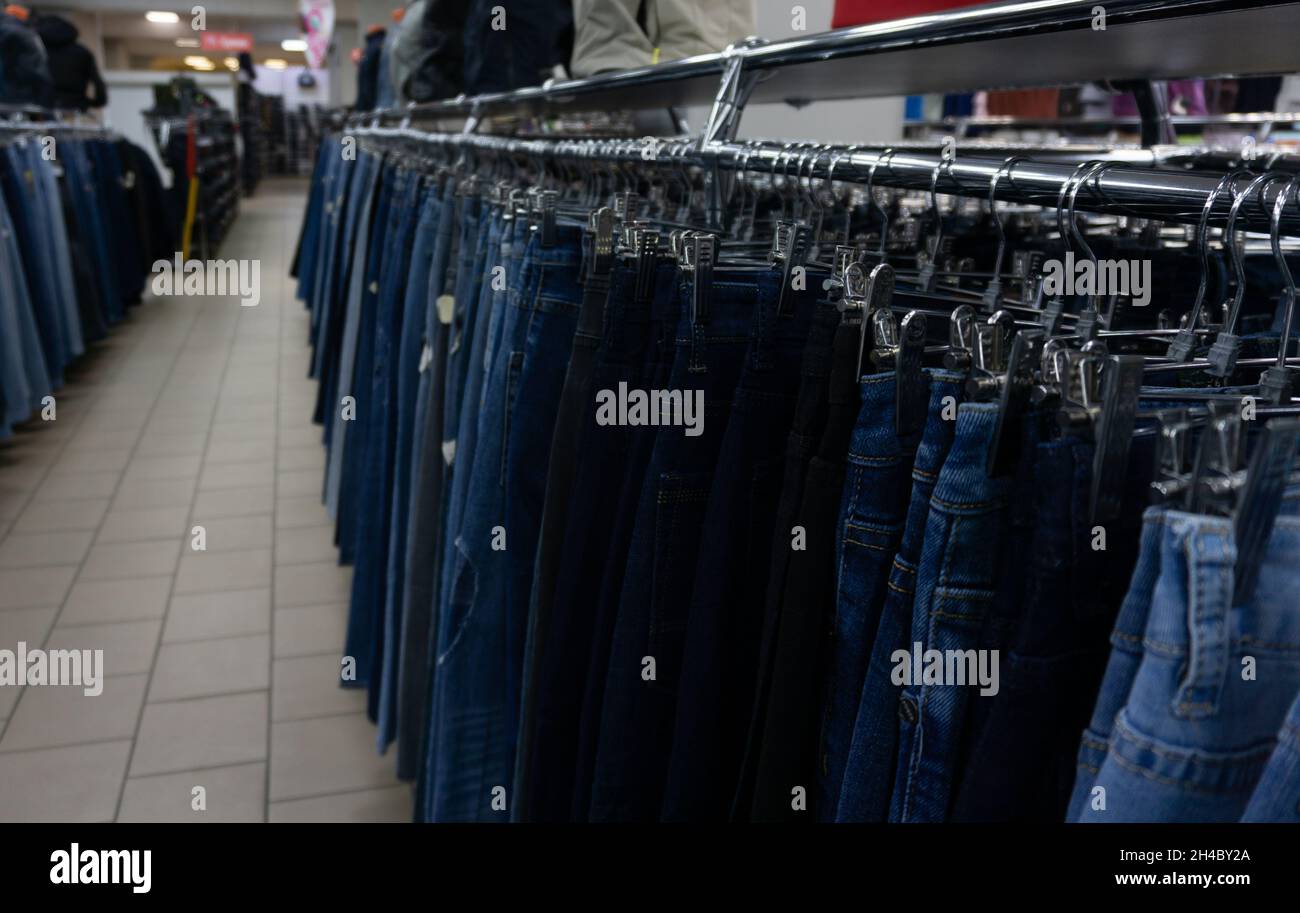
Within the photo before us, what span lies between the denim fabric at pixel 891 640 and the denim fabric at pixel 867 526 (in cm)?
1

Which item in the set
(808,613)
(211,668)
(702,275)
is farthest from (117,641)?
(808,613)

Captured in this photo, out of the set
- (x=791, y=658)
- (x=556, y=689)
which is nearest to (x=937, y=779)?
(x=791, y=658)

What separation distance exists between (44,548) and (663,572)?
3756 mm

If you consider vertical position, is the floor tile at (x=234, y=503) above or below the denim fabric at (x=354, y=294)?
below

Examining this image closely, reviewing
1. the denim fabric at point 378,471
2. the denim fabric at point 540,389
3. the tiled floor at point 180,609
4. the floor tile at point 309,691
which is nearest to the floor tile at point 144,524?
the tiled floor at point 180,609

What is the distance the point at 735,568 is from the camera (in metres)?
1.06

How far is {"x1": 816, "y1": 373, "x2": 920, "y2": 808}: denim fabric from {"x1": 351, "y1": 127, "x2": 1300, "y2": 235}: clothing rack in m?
0.27

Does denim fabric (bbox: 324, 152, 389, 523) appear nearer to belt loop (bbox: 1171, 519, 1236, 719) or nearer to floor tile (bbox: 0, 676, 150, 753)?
floor tile (bbox: 0, 676, 150, 753)

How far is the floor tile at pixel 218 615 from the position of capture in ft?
11.0

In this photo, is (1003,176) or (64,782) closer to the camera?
(1003,176)

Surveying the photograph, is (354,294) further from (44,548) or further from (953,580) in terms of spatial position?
(953,580)

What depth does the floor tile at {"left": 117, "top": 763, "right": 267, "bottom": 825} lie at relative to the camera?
248 cm

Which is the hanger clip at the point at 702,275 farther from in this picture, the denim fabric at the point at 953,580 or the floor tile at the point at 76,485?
the floor tile at the point at 76,485

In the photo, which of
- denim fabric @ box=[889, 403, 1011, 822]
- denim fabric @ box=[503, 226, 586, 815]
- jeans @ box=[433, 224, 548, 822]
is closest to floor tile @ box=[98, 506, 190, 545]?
jeans @ box=[433, 224, 548, 822]
